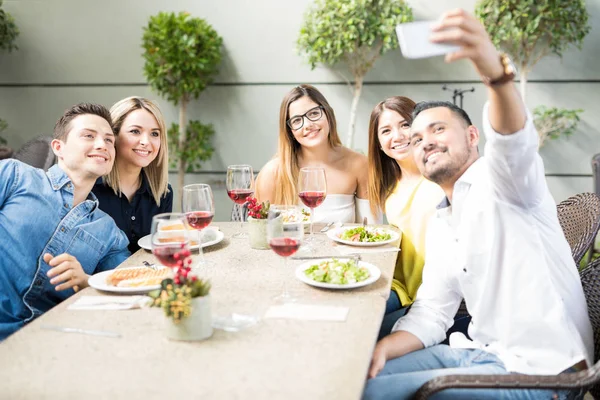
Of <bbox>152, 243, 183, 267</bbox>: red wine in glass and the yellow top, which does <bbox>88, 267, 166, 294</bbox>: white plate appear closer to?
<bbox>152, 243, 183, 267</bbox>: red wine in glass

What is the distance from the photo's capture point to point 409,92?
498 centimetres

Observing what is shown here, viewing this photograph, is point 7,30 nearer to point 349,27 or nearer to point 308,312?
point 349,27

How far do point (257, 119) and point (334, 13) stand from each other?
1317 mm

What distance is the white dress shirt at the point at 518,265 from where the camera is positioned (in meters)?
1.40

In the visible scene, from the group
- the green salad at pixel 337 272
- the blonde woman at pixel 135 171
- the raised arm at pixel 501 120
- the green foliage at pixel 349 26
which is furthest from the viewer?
the green foliage at pixel 349 26

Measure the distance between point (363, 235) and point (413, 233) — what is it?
0.29m

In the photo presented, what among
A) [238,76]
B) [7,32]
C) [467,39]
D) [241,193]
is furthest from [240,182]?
[7,32]

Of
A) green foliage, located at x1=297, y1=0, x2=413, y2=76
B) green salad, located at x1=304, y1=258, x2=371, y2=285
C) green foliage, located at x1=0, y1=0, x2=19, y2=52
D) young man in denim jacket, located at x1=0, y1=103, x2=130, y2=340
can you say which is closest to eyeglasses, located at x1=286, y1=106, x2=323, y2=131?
young man in denim jacket, located at x1=0, y1=103, x2=130, y2=340

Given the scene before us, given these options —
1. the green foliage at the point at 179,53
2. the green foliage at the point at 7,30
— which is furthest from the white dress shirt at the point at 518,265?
the green foliage at the point at 7,30

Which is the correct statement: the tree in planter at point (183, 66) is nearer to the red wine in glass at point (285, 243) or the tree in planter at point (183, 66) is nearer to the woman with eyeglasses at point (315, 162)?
the woman with eyeglasses at point (315, 162)

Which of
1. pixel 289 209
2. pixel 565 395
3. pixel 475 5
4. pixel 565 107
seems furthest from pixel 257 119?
pixel 565 395

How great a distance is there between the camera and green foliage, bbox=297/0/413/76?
4.32 meters

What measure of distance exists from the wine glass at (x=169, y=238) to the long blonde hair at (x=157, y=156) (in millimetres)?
1091

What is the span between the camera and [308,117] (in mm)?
2766
